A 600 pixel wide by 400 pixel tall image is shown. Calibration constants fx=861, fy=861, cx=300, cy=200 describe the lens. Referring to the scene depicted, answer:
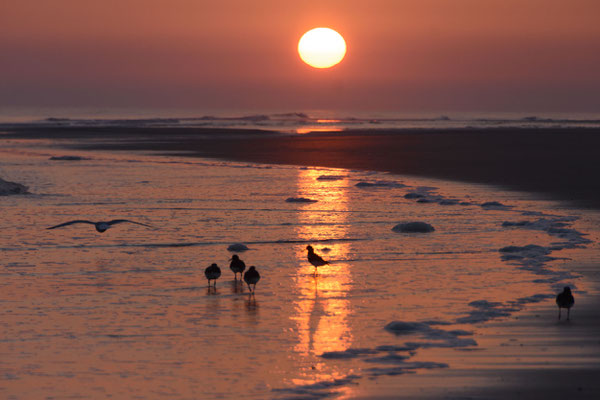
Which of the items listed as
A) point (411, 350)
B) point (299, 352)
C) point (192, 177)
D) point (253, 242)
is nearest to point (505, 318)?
point (411, 350)

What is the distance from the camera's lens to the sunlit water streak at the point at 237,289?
10.8 metres

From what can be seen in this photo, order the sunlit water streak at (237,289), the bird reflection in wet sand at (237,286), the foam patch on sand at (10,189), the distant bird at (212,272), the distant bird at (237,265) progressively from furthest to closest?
the foam patch on sand at (10,189), the distant bird at (237,265), the bird reflection in wet sand at (237,286), the distant bird at (212,272), the sunlit water streak at (237,289)

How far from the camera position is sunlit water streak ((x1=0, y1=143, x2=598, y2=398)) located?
35.3ft

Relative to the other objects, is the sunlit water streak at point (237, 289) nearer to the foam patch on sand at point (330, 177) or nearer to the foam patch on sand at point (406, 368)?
the foam patch on sand at point (406, 368)

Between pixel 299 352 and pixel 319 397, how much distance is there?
71.4 inches

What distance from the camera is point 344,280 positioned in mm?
16469

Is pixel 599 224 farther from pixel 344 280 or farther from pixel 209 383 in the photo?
pixel 209 383

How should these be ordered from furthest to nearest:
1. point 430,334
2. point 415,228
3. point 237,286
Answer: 1. point 415,228
2. point 237,286
3. point 430,334

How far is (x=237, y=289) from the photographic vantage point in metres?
15.8

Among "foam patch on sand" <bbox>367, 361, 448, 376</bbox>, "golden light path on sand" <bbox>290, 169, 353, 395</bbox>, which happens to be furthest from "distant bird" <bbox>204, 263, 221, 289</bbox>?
"foam patch on sand" <bbox>367, 361, 448, 376</bbox>

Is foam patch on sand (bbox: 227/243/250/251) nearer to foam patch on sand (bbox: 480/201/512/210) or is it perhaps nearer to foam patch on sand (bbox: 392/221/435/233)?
foam patch on sand (bbox: 392/221/435/233)

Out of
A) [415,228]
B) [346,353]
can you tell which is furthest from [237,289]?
[415,228]

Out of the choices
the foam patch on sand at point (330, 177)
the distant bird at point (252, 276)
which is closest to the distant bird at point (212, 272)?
the distant bird at point (252, 276)

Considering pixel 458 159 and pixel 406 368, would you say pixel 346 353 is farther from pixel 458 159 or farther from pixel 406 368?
pixel 458 159
